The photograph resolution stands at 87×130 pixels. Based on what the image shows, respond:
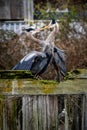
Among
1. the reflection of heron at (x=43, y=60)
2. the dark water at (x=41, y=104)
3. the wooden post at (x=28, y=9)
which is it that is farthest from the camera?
the wooden post at (x=28, y=9)

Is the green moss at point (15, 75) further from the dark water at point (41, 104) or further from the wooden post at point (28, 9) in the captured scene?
the wooden post at point (28, 9)

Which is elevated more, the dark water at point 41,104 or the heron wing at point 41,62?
the dark water at point 41,104

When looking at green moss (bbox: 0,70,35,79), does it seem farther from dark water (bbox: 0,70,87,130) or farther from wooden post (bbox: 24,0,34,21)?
wooden post (bbox: 24,0,34,21)

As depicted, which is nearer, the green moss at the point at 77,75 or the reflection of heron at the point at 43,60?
the green moss at the point at 77,75

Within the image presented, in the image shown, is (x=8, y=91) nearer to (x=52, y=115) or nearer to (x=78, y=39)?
(x=52, y=115)

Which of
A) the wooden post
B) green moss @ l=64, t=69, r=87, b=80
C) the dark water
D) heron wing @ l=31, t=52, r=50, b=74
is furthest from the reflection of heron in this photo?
the wooden post

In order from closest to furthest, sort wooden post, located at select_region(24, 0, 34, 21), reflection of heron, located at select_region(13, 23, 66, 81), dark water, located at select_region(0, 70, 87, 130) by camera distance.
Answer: dark water, located at select_region(0, 70, 87, 130)
reflection of heron, located at select_region(13, 23, 66, 81)
wooden post, located at select_region(24, 0, 34, 21)

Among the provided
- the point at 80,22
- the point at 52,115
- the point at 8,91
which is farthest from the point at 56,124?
the point at 80,22

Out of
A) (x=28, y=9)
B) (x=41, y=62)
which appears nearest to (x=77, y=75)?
(x=41, y=62)

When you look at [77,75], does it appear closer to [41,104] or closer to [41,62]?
[41,104]

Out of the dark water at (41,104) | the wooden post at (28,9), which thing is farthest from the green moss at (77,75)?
the wooden post at (28,9)

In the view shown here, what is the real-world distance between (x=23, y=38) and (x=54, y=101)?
224 inches

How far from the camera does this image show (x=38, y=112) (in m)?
2.18

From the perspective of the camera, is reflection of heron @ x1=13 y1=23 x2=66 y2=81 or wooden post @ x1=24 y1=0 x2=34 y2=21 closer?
reflection of heron @ x1=13 y1=23 x2=66 y2=81
